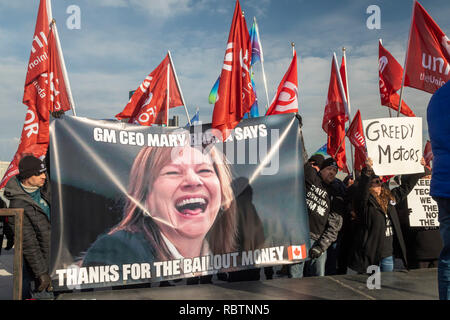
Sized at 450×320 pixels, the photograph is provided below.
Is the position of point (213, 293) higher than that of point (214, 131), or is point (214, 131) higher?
point (214, 131)

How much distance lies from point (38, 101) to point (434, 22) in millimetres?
5844

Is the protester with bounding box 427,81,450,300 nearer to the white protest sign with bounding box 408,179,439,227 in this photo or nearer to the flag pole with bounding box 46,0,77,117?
the white protest sign with bounding box 408,179,439,227

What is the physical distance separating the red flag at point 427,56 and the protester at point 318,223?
2.32 meters

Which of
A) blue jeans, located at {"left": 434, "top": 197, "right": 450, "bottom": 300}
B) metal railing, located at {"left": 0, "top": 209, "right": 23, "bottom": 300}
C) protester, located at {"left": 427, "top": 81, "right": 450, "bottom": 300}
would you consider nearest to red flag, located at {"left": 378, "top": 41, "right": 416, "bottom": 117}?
protester, located at {"left": 427, "top": 81, "right": 450, "bottom": 300}

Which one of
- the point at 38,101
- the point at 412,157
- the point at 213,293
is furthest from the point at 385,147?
the point at 38,101

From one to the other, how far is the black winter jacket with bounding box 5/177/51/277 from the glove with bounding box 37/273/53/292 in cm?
4

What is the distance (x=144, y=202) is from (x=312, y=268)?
2.26 metres

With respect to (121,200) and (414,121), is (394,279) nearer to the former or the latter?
(414,121)

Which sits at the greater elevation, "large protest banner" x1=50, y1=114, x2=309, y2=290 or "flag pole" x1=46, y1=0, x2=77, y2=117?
"flag pole" x1=46, y1=0, x2=77, y2=117

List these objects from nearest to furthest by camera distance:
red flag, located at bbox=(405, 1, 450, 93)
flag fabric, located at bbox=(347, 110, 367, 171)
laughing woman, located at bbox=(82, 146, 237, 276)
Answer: laughing woman, located at bbox=(82, 146, 237, 276), red flag, located at bbox=(405, 1, 450, 93), flag fabric, located at bbox=(347, 110, 367, 171)

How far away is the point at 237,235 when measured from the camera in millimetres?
4578

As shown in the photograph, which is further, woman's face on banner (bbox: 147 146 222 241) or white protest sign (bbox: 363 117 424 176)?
white protest sign (bbox: 363 117 424 176)

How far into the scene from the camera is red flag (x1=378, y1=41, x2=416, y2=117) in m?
7.92
